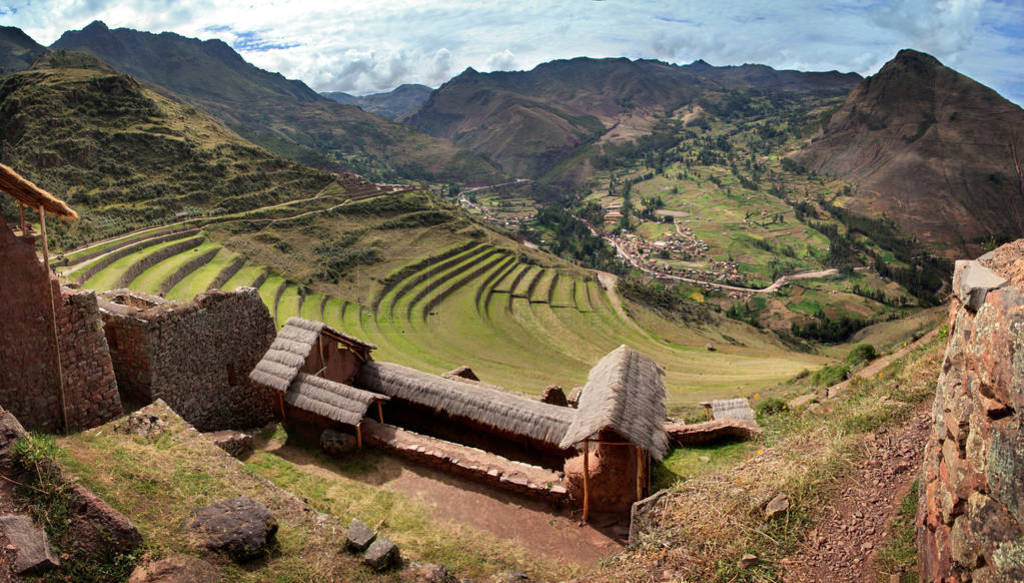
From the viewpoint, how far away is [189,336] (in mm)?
12055

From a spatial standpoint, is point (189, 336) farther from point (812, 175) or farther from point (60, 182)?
point (812, 175)

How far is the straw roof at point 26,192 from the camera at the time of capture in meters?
7.40

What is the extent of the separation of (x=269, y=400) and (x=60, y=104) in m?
54.4

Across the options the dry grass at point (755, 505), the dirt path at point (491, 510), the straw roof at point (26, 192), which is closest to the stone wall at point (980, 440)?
Result: the dry grass at point (755, 505)

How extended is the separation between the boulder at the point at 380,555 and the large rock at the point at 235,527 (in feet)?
4.04

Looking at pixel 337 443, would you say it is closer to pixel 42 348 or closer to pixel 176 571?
pixel 42 348

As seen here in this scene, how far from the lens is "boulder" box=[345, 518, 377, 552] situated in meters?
6.95

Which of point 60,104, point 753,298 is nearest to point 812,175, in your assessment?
point 753,298

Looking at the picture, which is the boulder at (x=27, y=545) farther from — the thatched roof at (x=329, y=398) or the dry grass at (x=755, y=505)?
the thatched roof at (x=329, y=398)

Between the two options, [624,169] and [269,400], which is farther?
[624,169]

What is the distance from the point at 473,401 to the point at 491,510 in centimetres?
307

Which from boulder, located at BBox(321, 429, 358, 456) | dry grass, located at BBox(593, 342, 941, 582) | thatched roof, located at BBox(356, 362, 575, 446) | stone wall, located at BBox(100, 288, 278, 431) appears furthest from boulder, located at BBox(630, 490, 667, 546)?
stone wall, located at BBox(100, 288, 278, 431)

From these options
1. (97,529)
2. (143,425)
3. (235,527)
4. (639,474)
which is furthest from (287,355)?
(639,474)

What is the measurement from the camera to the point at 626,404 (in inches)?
399
